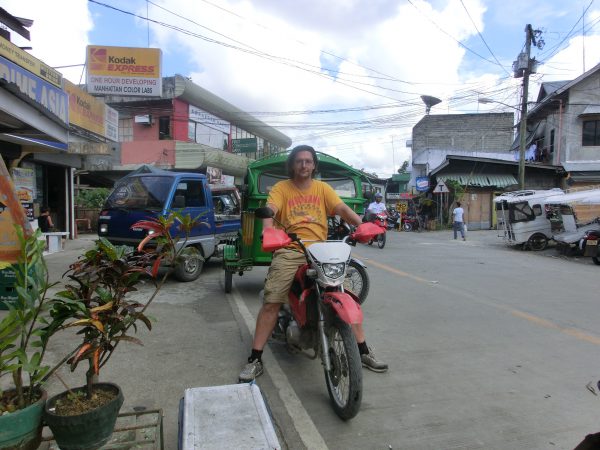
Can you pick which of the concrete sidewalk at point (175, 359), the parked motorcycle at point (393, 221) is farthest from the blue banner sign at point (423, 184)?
the concrete sidewalk at point (175, 359)

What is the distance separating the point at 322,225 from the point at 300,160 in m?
0.63

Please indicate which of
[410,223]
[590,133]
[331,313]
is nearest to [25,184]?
[331,313]

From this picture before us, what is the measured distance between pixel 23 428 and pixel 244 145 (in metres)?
29.0

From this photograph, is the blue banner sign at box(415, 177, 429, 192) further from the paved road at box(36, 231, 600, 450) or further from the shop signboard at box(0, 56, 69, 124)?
the shop signboard at box(0, 56, 69, 124)

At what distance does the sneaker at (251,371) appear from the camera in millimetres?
3709

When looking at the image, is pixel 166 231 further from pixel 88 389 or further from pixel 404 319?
pixel 404 319

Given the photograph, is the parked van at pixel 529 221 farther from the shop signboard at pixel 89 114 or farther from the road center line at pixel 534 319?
the shop signboard at pixel 89 114

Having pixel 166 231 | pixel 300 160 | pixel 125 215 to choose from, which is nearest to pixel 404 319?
pixel 300 160

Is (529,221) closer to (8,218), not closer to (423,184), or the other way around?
(423,184)

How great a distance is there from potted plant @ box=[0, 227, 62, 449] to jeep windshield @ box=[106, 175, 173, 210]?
5.60 meters

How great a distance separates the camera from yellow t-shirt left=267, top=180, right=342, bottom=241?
13.2 ft

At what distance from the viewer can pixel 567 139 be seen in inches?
982

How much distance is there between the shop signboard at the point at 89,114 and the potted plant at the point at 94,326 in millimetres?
13184

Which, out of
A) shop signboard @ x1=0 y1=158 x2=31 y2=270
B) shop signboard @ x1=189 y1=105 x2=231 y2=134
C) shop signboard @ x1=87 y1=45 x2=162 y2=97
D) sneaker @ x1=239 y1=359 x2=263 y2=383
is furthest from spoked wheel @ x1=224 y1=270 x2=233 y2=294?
shop signboard @ x1=189 y1=105 x2=231 y2=134
